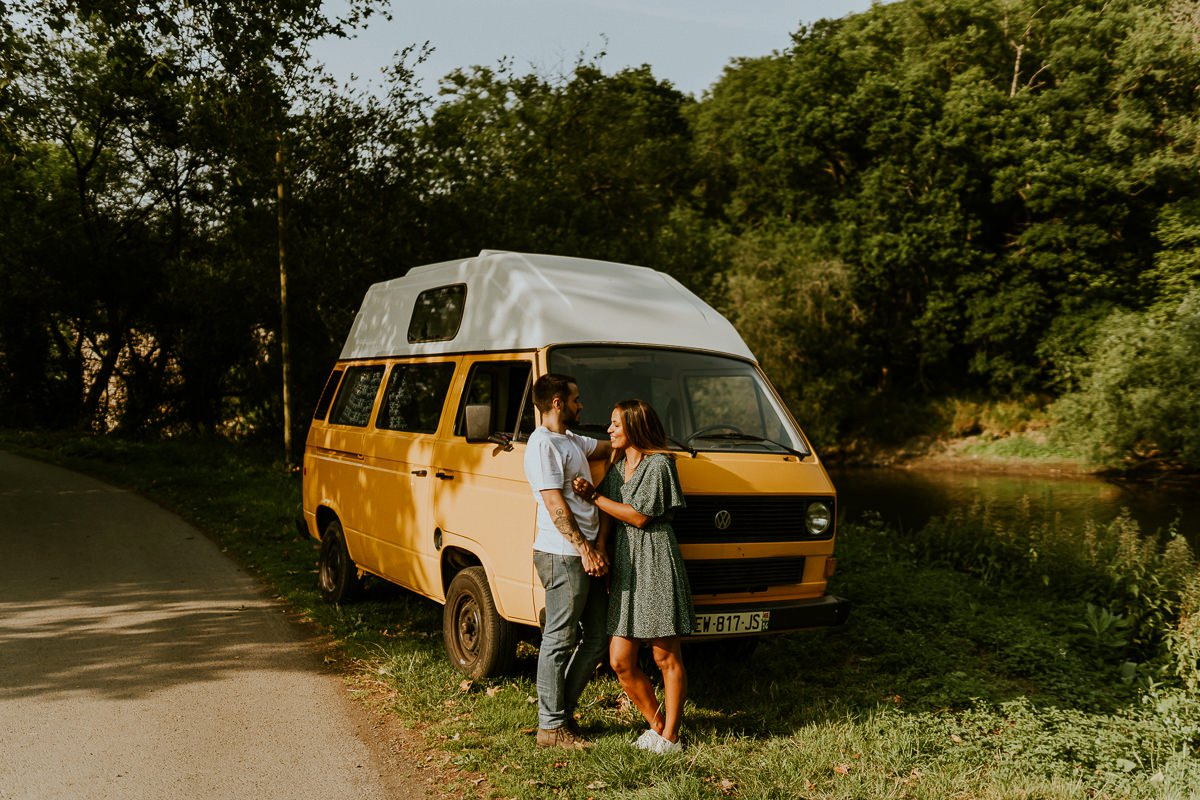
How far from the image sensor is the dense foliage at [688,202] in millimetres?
19469

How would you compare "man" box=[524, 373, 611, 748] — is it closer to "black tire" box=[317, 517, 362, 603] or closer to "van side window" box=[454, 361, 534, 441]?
"van side window" box=[454, 361, 534, 441]

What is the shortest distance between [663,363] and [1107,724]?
3.84 meters

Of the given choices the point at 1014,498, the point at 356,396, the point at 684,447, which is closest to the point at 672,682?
the point at 684,447

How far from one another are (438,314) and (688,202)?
107ft

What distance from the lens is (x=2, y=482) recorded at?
16.9m

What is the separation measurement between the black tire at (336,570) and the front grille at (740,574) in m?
3.86

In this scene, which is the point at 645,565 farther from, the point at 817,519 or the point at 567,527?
the point at 817,519

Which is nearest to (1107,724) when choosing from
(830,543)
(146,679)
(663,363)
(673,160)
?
(830,543)

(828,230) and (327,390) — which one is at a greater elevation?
(828,230)

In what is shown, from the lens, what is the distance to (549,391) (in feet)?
16.8

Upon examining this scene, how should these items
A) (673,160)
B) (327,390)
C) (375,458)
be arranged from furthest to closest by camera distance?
(673,160), (327,390), (375,458)

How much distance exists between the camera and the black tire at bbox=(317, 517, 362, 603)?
847cm

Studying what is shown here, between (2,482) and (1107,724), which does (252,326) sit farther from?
(1107,724)

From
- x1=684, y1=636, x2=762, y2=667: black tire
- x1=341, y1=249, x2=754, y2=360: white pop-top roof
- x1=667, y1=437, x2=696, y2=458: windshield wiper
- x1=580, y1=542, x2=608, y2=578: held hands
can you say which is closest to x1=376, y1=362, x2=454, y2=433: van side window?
x1=341, y1=249, x2=754, y2=360: white pop-top roof
